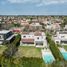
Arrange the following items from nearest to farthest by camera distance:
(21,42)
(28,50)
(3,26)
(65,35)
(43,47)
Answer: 1. (28,50)
2. (43,47)
3. (21,42)
4. (65,35)
5. (3,26)

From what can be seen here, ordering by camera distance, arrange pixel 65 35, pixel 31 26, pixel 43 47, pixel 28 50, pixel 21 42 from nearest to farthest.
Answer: pixel 28 50, pixel 43 47, pixel 21 42, pixel 65 35, pixel 31 26

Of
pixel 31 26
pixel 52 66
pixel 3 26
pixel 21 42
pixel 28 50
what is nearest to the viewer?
pixel 52 66

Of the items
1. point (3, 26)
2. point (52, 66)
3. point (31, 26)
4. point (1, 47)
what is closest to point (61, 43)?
point (1, 47)

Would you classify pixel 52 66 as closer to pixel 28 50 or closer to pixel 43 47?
pixel 28 50

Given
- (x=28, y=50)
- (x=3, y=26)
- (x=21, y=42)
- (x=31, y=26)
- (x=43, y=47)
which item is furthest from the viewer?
(x=3, y=26)

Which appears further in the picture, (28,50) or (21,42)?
(21,42)

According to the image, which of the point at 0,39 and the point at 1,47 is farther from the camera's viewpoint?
the point at 0,39

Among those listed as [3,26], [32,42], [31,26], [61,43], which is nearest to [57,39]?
[61,43]

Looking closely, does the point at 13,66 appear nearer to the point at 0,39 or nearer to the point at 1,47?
the point at 1,47
